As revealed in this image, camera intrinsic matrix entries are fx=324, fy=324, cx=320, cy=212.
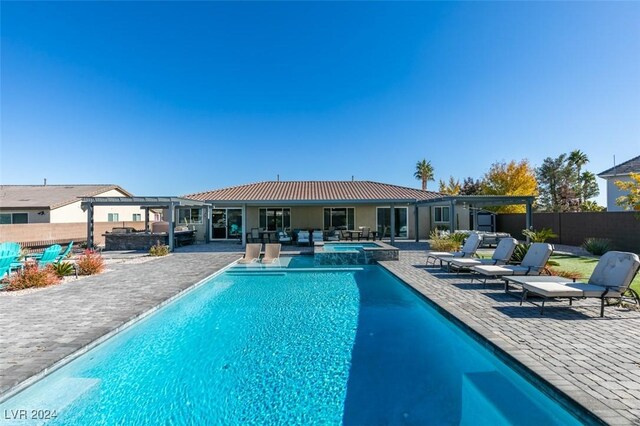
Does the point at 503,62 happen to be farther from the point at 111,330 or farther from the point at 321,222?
the point at 111,330

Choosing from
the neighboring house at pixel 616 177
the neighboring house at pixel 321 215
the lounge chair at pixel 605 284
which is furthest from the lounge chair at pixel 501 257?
the neighboring house at pixel 616 177

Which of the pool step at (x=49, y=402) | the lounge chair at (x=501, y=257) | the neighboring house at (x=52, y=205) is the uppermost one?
the neighboring house at (x=52, y=205)

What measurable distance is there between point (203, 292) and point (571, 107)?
18271 millimetres

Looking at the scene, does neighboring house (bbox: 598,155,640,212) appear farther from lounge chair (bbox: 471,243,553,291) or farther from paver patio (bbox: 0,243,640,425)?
paver patio (bbox: 0,243,640,425)

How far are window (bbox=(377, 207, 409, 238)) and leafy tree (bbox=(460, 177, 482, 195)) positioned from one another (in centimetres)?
1865

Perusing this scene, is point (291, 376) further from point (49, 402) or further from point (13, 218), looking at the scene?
point (13, 218)

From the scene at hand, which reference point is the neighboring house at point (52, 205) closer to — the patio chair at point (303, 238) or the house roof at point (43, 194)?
the house roof at point (43, 194)

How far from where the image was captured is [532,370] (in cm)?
359

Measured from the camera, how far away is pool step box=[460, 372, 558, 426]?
10.8ft

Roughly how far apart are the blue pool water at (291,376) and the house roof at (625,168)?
856 inches

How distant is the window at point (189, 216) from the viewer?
23.5 m

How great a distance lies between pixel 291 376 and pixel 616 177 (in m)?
25.3

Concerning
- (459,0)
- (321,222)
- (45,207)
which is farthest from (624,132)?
(45,207)

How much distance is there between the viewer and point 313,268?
1251cm
